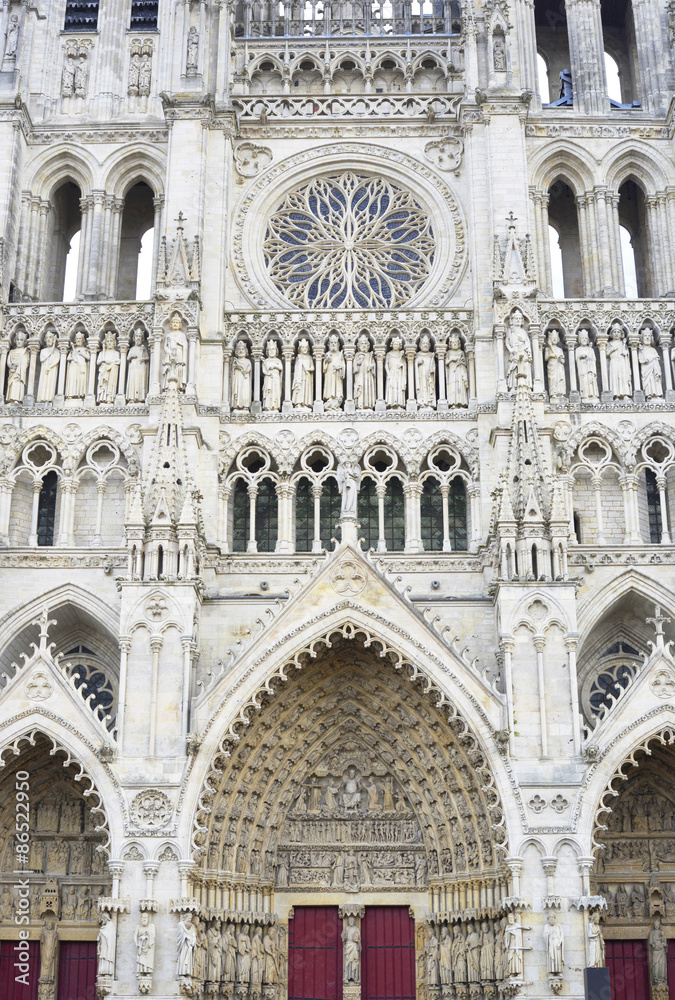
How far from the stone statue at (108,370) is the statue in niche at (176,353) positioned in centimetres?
132

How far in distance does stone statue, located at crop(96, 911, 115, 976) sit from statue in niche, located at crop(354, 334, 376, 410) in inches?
379

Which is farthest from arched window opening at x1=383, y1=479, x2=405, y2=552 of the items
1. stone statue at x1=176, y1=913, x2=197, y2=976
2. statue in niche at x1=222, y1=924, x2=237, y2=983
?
stone statue at x1=176, y1=913, x2=197, y2=976

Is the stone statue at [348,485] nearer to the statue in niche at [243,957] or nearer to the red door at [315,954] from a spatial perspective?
the red door at [315,954]

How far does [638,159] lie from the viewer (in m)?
25.8

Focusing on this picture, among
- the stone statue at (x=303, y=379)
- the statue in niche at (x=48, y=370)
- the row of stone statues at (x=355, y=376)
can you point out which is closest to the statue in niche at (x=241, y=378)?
the row of stone statues at (x=355, y=376)

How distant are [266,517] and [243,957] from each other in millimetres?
7348

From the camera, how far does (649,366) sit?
23672 mm

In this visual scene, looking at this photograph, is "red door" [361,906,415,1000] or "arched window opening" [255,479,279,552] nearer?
"red door" [361,906,415,1000]

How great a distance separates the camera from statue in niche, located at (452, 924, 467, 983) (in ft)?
66.7

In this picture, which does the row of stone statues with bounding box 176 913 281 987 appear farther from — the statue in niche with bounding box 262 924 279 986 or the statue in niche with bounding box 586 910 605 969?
the statue in niche with bounding box 586 910 605 969

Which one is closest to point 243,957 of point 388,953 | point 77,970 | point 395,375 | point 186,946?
point 186,946

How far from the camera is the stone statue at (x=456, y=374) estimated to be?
2361 cm

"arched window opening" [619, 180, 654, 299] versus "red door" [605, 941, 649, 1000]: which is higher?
"arched window opening" [619, 180, 654, 299]

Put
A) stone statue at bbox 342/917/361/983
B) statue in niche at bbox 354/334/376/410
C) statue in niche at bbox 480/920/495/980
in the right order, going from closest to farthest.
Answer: statue in niche at bbox 480/920/495/980 → stone statue at bbox 342/917/361/983 → statue in niche at bbox 354/334/376/410
